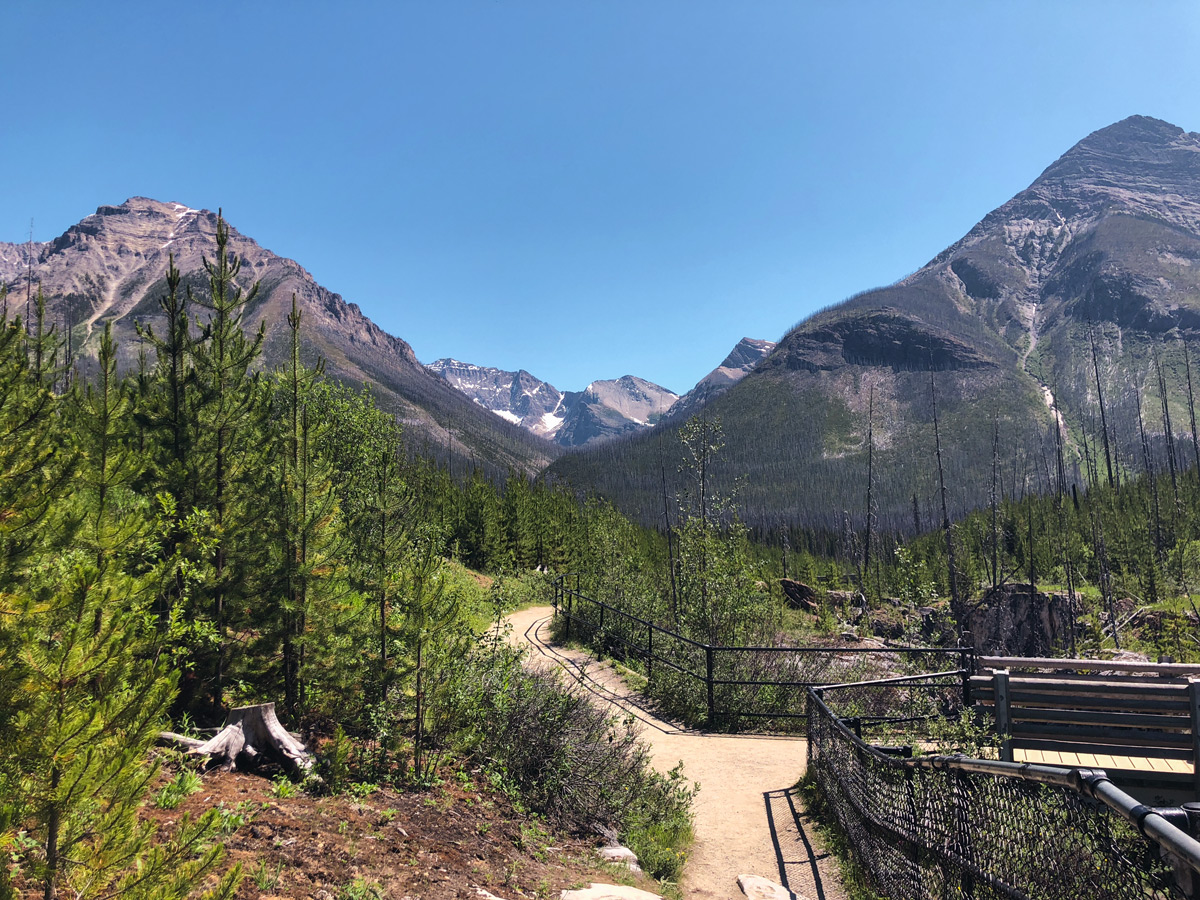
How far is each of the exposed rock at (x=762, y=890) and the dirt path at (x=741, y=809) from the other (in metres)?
0.10

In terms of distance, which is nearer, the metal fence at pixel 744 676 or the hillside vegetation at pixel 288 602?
the hillside vegetation at pixel 288 602

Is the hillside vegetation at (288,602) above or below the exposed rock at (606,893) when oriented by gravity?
above

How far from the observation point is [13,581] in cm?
397

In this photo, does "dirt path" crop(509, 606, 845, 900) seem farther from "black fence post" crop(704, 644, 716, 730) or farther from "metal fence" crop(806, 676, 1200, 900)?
"metal fence" crop(806, 676, 1200, 900)

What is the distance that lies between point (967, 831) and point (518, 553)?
132 ft

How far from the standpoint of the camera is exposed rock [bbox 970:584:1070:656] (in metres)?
31.6

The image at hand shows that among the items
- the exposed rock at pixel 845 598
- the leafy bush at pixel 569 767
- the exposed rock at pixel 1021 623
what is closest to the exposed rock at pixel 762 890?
the leafy bush at pixel 569 767

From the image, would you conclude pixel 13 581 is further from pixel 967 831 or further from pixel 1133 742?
pixel 1133 742

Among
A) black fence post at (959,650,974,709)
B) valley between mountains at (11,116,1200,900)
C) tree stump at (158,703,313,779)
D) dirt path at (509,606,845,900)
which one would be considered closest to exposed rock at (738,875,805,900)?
dirt path at (509,606,845,900)

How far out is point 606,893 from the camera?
491 centimetres

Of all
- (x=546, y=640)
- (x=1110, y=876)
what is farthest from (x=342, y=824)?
(x=546, y=640)

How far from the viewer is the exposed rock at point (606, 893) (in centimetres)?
481

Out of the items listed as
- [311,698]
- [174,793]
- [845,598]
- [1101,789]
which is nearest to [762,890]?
[1101,789]

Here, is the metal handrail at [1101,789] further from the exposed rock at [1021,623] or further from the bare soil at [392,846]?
the exposed rock at [1021,623]
